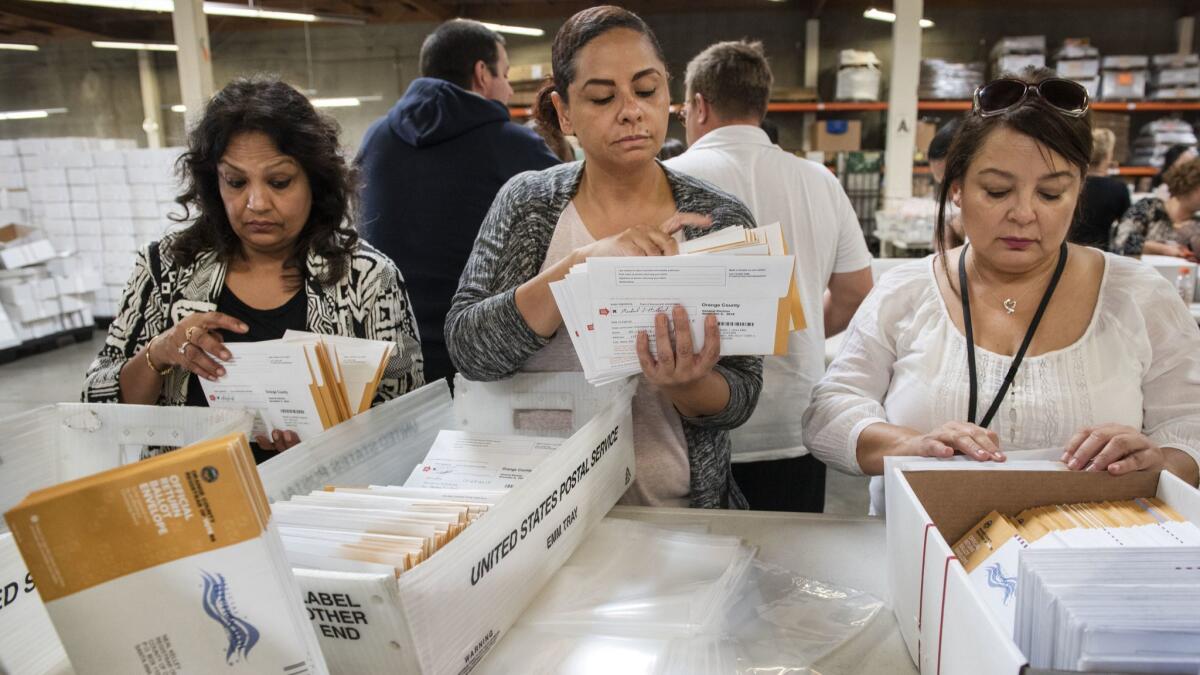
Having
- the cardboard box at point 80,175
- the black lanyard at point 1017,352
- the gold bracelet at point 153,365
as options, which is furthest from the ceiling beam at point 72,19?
the black lanyard at point 1017,352

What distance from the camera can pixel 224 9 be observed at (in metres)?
Answer: 7.05

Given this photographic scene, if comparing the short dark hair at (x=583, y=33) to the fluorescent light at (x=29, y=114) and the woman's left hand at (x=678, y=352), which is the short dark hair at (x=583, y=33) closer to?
the woman's left hand at (x=678, y=352)

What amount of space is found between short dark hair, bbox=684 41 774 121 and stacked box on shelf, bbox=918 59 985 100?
19.3 ft

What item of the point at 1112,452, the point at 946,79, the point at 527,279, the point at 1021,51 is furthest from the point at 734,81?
the point at 1021,51

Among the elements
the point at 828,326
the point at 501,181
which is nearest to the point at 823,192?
the point at 828,326

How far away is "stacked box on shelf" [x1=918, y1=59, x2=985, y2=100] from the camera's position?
24.5ft

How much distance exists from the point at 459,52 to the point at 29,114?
249 inches

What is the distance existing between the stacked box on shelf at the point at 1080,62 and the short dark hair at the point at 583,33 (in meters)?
7.39

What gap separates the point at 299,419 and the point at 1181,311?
A: 4.92ft

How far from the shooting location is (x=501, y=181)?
2338 mm

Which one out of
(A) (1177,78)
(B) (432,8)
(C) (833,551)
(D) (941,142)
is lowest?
(C) (833,551)

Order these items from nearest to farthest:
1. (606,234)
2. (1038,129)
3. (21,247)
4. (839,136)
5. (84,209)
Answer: (1038,129) → (606,234) → (21,247) → (84,209) → (839,136)

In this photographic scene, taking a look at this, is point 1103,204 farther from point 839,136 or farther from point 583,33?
point 583,33

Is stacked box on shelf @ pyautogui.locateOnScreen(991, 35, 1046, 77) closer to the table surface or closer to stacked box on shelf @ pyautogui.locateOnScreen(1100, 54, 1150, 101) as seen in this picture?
stacked box on shelf @ pyautogui.locateOnScreen(1100, 54, 1150, 101)
